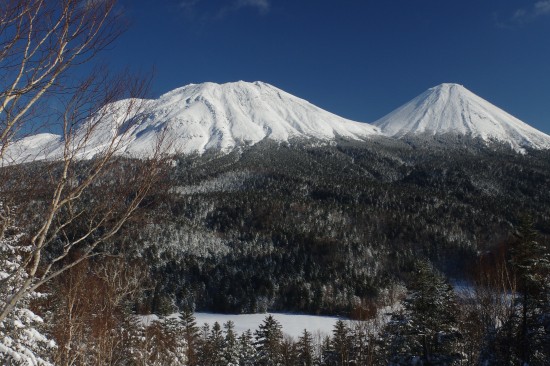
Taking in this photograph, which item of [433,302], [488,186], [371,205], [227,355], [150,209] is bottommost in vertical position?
[227,355]

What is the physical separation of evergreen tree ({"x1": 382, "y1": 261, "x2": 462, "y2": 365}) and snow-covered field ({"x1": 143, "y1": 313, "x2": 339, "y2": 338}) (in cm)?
5407

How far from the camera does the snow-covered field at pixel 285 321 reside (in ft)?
254

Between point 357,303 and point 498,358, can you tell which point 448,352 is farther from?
point 357,303

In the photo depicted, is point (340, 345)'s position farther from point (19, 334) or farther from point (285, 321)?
point (285, 321)

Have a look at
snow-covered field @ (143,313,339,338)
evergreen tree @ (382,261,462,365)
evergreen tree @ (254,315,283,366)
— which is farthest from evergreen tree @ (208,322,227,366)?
snow-covered field @ (143,313,339,338)

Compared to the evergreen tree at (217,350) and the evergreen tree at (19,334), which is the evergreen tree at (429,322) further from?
the evergreen tree at (217,350)

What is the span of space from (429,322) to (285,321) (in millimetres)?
67584

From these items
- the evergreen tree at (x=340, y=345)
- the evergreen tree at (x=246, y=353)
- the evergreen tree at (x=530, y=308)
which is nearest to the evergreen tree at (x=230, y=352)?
the evergreen tree at (x=246, y=353)

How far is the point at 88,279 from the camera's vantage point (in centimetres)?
1086

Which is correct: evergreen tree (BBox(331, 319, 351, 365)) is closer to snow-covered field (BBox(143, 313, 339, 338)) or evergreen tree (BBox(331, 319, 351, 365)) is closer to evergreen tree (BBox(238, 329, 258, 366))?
evergreen tree (BBox(238, 329, 258, 366))

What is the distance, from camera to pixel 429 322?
2053cm

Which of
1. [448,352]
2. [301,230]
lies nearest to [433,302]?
[448,352]

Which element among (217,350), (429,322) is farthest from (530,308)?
(217,350)

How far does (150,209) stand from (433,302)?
18.8 metres
